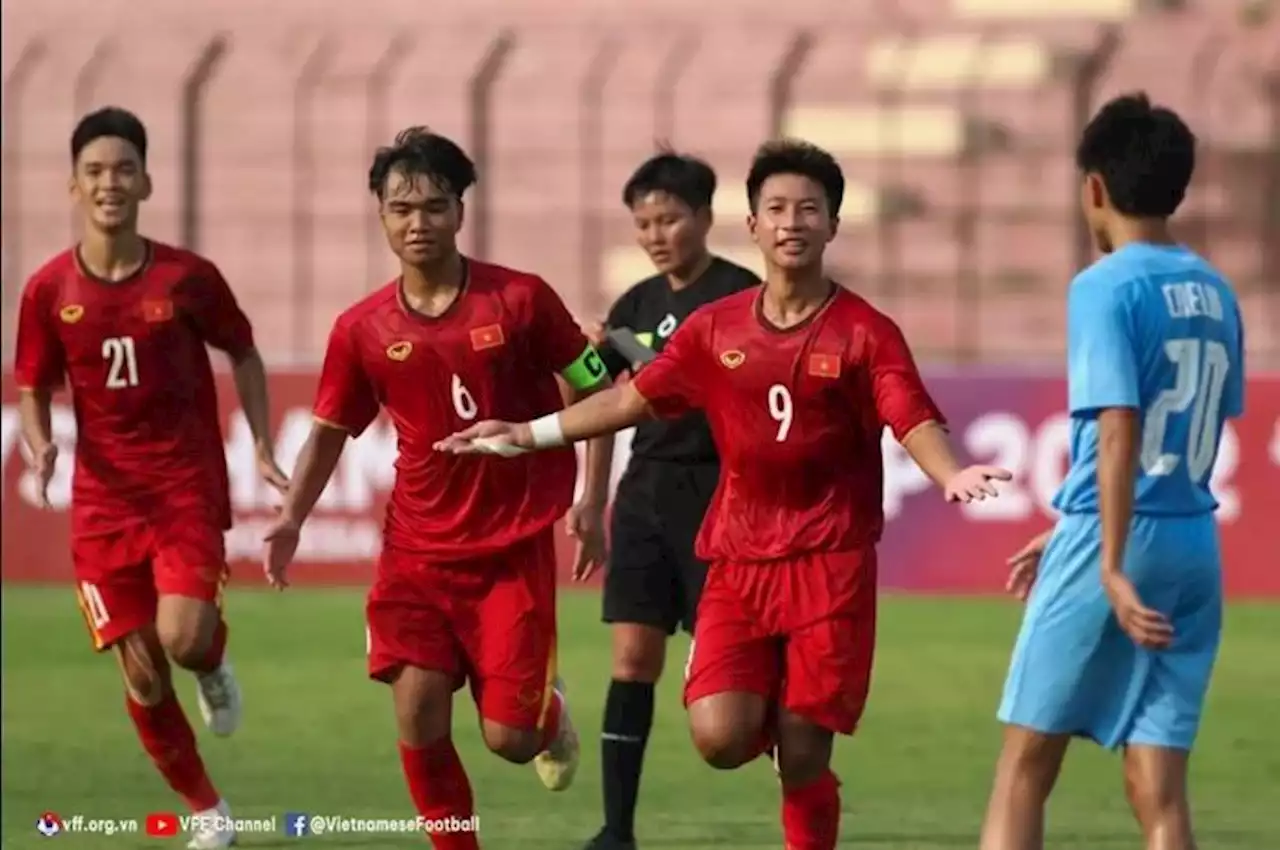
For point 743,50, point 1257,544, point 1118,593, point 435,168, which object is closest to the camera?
point 1118,593

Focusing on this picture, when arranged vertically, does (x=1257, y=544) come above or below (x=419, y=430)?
below

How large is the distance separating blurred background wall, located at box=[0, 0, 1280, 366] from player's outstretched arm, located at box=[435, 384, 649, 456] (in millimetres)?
16498

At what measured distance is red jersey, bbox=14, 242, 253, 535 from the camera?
10.4 metres

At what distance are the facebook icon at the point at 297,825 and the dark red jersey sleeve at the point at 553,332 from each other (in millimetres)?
2332

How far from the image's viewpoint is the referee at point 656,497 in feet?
33.7

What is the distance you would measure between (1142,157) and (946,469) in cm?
112

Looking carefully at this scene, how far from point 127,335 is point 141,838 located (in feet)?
5.90

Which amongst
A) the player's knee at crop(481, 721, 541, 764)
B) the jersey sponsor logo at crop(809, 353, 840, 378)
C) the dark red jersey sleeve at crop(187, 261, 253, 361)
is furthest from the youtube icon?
the jersey sponsor logo at crop(809, 353, 840, 378)

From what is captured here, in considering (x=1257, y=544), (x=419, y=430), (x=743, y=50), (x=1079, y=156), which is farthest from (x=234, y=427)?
(x=1079, y=156)

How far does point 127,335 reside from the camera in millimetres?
10352

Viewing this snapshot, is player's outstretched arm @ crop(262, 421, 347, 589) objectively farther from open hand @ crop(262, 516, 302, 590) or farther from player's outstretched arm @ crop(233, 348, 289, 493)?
player's outstretched arm @ crop(233, 348, 289, 493)

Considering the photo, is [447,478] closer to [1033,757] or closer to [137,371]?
[137,371]

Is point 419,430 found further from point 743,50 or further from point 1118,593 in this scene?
point 743,50

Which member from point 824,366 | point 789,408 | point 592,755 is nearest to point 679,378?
point 789,408
